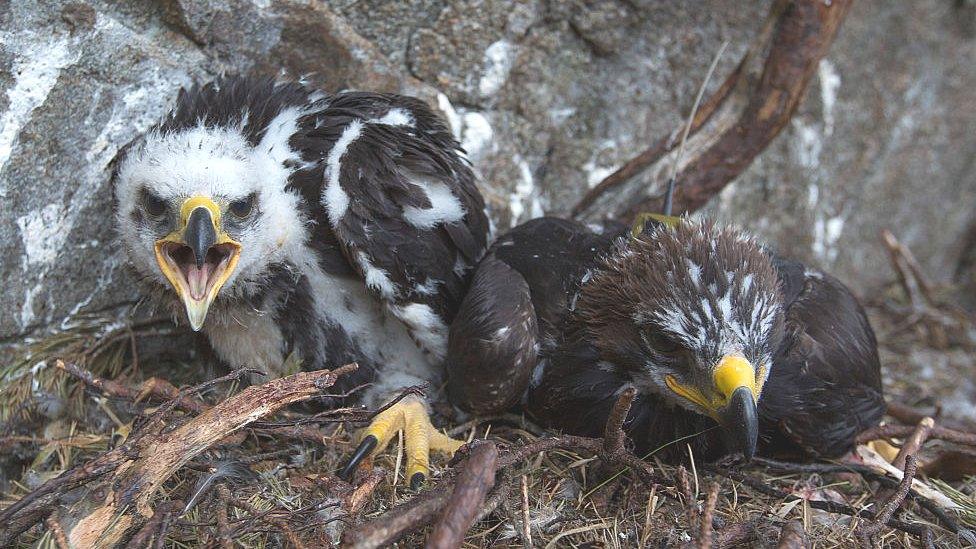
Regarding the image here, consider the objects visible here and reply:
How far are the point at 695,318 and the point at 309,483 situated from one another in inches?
54.4

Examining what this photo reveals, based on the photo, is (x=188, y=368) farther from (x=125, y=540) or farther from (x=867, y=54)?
(x=867, y=54)

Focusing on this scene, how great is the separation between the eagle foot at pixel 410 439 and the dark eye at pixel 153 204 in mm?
1055

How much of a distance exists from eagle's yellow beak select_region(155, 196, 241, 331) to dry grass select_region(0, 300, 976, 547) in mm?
394

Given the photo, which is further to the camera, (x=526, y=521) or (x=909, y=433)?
(x=909, y=433)

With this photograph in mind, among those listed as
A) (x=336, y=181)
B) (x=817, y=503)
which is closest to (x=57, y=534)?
(x=336, y=181)

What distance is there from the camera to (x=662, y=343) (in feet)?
8.90

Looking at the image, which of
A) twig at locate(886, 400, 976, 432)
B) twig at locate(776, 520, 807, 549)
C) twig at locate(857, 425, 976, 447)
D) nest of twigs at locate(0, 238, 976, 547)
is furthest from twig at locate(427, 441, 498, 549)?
twig at locate(886, 400, 976, 432)

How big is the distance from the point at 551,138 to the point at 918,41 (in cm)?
304

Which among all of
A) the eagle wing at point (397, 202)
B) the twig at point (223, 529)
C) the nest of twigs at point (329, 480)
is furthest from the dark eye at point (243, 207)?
the twig at point (223, 529)

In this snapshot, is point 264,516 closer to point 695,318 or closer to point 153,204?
point 153,204

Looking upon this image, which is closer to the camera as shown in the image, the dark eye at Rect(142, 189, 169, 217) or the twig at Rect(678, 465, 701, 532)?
the twig at Rect(678, 465, 701, 532)

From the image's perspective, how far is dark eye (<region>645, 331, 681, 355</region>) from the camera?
267 centimetres

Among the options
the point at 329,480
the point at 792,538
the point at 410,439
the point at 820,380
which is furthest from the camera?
the point at 410,439

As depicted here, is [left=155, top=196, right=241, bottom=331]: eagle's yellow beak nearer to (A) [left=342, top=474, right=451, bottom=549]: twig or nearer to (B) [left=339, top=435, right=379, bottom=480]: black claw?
(B) [left=339, top=435, right=379, bottom=480]: black claw
